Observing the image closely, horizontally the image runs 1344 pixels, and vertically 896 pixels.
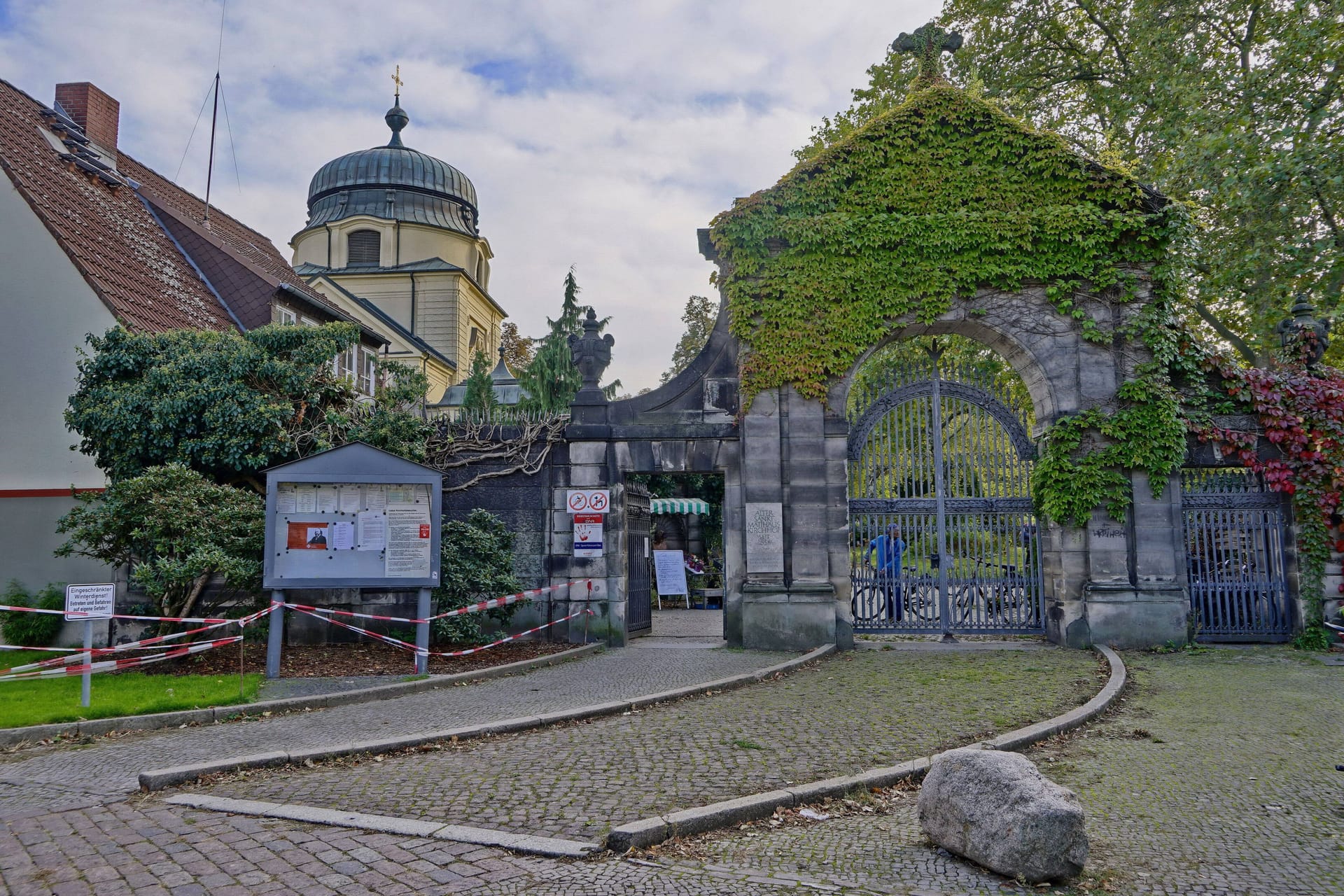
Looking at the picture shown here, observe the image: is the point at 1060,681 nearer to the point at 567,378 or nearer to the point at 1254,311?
the point at 1254,311

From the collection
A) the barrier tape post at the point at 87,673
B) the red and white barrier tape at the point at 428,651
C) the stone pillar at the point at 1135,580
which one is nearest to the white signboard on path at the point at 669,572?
the red and white barrier tape at the point at 428,651

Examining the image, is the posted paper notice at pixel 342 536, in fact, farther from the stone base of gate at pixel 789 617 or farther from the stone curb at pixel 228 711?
the stone base of gate at pixel 789 617

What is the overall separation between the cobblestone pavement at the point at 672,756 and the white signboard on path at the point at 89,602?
11.0 feet

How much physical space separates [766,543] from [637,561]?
100 inches

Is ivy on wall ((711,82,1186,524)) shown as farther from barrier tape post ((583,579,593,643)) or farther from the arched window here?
the arched window

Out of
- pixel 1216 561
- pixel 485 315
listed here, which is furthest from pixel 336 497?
pixel 485 315

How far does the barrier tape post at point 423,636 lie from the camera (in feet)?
35.2

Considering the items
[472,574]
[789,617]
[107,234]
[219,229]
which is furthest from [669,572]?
[219,229]

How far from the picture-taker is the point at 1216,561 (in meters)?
13.9

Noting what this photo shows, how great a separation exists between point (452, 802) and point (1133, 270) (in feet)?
41.3

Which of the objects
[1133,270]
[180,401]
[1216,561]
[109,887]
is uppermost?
[1133,270]

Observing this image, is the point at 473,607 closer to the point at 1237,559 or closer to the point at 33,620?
the point at 33,620

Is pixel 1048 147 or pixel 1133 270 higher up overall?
pixel 1048 147

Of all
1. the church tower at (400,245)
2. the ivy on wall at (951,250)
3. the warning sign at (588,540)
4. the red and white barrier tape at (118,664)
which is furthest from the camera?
the church tower at (400,245)
